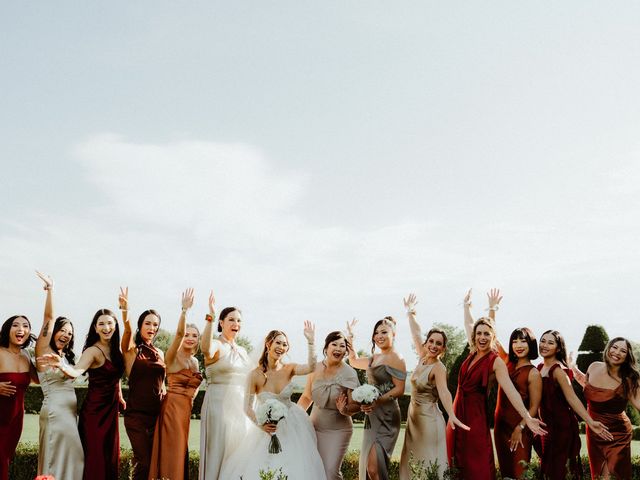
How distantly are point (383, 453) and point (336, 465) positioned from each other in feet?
2.14

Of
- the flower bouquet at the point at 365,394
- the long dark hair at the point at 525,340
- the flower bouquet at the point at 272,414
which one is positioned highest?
the long dark hair at the point at 525,340

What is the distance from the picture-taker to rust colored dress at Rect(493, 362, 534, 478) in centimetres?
913

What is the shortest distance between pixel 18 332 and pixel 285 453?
13.4ft

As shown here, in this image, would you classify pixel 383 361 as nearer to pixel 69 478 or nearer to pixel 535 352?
pixel 535 352

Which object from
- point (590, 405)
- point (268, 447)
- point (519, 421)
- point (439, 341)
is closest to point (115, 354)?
point (268, 447)

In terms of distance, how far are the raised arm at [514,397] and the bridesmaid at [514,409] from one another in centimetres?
36

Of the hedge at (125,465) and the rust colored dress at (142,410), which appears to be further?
the hedge at (125,465)

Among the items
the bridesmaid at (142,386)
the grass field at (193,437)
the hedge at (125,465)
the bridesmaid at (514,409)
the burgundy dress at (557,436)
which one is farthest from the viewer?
the grass field at (193,437)

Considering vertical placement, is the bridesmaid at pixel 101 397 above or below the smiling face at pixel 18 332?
below

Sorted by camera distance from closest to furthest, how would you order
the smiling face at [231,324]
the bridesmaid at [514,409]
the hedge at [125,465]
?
the bridesmaid at [514,409] → the smiling face at [231,324] → the hedge at [125,465]

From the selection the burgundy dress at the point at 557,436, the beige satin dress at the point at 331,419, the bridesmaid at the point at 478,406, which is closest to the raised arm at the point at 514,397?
the bridesmaid at the point at 478,406

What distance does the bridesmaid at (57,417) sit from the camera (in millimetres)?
9258

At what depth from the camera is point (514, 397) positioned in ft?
28.2

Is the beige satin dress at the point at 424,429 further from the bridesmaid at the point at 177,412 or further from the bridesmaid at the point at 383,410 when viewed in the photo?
the bridesmaid at the point at 177,412
